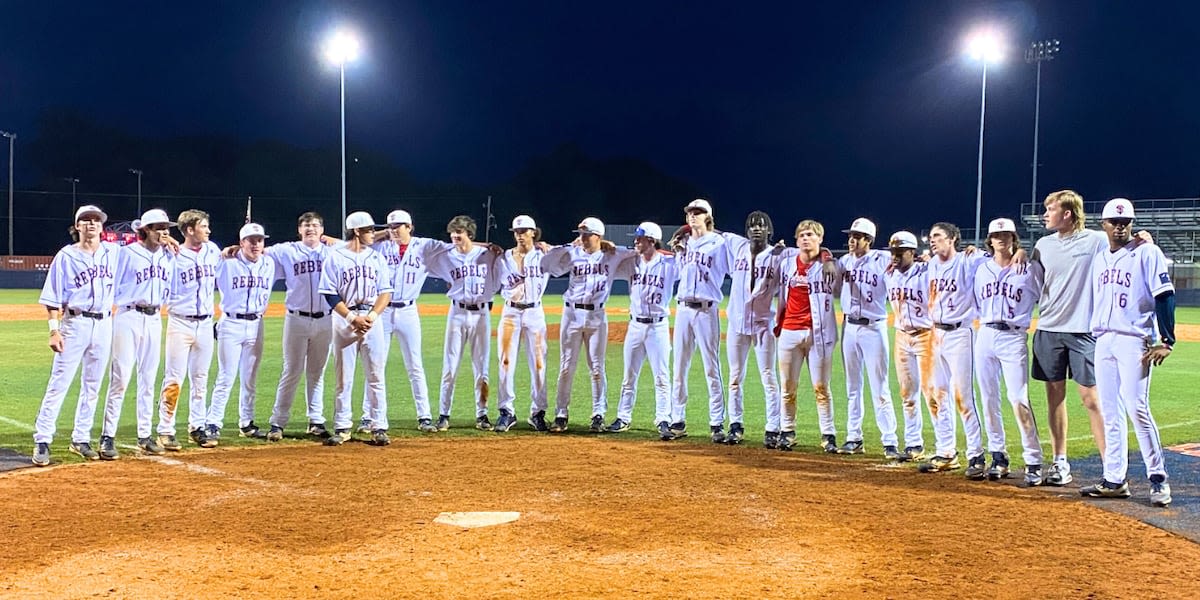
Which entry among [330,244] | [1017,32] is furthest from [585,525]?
[1017,32]

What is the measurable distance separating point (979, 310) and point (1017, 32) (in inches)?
1699

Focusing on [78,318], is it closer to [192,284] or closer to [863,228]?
[192,284]

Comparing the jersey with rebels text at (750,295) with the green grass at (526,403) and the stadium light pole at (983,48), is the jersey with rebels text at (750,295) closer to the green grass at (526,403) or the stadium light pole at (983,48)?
the green grass at (526,403)

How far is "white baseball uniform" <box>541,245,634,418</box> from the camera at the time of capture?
962 cm

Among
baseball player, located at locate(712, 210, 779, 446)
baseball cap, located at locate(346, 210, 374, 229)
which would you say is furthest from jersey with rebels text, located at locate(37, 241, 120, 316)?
baseball player, located at locate(712, 210, 779, 446)

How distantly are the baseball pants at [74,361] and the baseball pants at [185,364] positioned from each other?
0.74m

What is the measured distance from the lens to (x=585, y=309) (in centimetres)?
967

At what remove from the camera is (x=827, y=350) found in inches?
332

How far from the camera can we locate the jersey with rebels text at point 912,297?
7.79 m

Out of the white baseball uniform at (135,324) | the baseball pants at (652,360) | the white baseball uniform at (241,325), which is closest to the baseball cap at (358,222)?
the white baseball uniform at (241,325)

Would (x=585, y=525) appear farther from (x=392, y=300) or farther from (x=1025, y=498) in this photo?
(x=392, y=300)

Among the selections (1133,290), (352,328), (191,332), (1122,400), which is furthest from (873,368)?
(191,332)

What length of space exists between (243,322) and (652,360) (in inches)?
160

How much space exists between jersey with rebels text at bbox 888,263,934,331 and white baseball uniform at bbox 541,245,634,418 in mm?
2813
